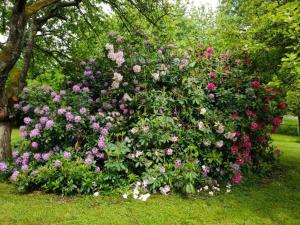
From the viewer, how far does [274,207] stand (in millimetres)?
6172

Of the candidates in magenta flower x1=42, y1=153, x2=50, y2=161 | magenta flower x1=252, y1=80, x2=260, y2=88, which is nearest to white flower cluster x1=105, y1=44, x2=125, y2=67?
magenta flower x1=42, y1=153, x2=50, y2=161

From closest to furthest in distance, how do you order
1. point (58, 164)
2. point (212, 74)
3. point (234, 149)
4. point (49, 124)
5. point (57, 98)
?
point (58, 164), point (49, 124), point (57, 98), point (234, 149), point (212, 74)

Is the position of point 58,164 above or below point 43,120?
below

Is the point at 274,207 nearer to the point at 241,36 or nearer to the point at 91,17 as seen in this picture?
the point at 241,36

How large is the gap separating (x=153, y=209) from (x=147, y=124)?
1.97 metres

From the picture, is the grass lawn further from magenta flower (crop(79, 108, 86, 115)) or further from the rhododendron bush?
magenta flower (crop(79, 108, 86, 115))

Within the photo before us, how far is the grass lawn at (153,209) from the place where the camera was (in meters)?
5.40

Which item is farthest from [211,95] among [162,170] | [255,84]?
[162,170]

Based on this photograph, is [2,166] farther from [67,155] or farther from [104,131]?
[104,131]

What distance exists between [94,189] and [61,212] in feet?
3.52

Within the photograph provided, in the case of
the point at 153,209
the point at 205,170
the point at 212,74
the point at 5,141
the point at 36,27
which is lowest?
the point at 153,209

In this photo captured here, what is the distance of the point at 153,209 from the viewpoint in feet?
19.4

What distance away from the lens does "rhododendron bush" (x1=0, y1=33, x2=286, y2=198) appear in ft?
22.5

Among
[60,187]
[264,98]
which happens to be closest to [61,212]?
[60,187]
